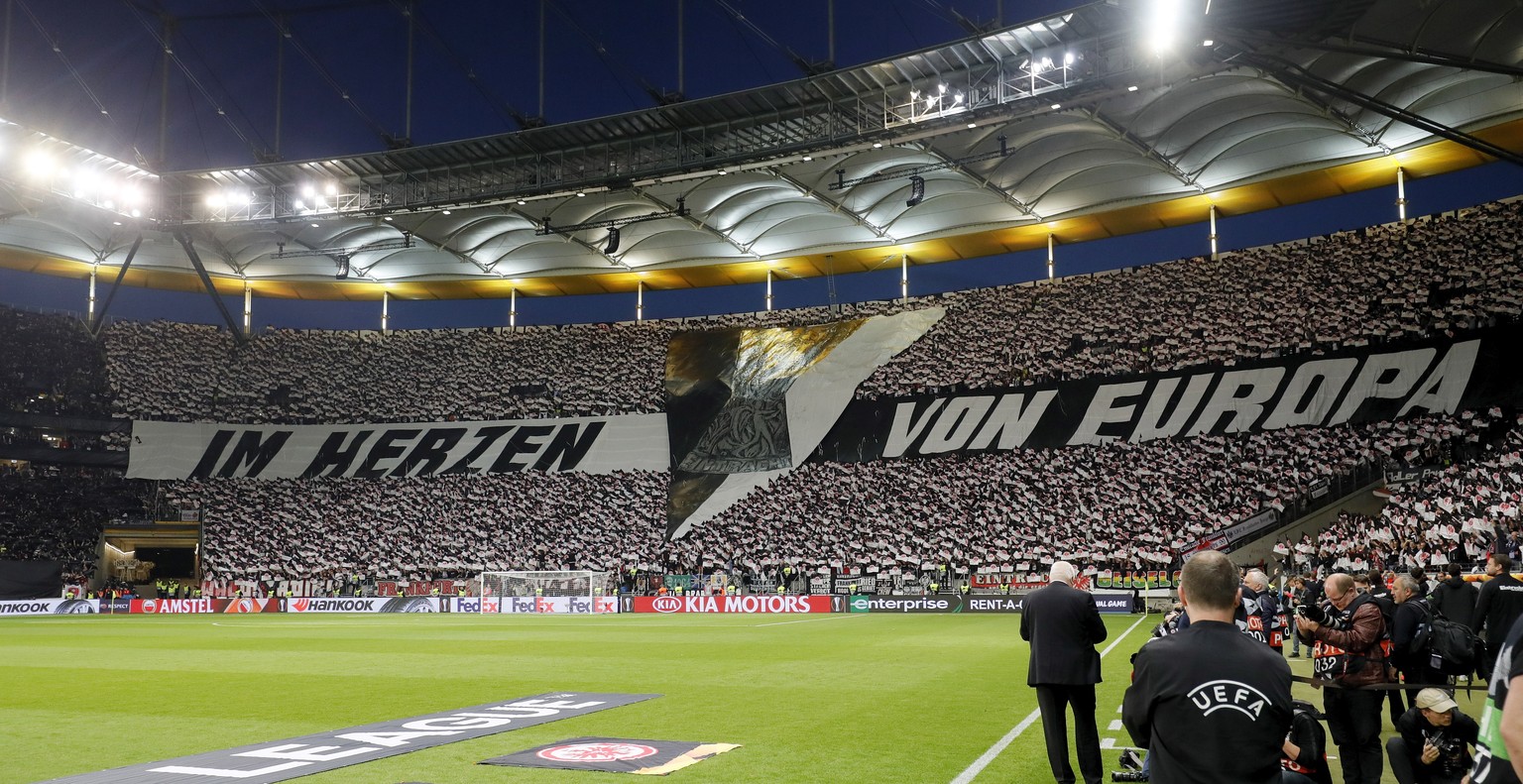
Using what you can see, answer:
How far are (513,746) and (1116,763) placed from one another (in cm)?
531

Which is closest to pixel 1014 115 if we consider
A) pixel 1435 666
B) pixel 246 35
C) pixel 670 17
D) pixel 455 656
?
pixel 670 17

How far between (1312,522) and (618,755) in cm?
3307

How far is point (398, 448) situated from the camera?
187 ft

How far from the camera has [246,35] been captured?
5019 centimetres

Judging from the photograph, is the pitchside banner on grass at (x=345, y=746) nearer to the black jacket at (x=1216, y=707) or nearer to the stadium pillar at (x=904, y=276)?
the black jacket at (x=1216, y=707)

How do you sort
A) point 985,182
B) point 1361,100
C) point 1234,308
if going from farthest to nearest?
point 985,182
point 1234,308
point 1361,100

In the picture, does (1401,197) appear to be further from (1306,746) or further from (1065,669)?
(1306,746)

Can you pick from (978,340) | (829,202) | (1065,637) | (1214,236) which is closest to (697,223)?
(829,202)

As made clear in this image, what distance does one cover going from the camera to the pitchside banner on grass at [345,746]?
8.81m

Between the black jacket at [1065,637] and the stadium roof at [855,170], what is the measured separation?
20.5 meters

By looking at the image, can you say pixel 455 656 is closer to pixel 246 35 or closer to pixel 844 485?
pixel 844 485

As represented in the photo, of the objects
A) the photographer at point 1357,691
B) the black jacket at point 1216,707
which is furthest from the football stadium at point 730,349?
the black jacket at point 1216,707

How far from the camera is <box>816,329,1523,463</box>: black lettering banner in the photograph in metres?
38.3

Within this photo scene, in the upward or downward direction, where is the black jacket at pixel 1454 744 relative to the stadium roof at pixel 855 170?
downward
